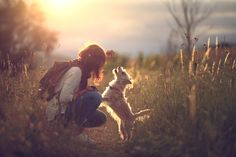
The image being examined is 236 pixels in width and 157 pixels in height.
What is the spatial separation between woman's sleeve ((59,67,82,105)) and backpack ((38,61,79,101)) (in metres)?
0.13

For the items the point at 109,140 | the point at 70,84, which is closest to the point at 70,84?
the point at 70,84

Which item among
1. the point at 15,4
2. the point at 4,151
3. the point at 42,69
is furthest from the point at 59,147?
the point at 15,4

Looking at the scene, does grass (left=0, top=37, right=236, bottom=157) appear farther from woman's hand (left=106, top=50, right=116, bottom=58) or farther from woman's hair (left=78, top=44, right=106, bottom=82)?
woman's hand (left=106, top=50, right=116, bottom=58)

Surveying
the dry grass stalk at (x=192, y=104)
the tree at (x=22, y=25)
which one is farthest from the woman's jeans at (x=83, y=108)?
the tree at (x=22, y=25)

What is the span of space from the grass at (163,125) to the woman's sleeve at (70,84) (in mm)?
318

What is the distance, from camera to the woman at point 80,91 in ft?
22.2

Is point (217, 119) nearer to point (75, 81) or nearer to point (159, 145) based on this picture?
point (159, 145)

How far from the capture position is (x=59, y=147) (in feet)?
20.3

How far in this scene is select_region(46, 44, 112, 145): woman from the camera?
678 cm

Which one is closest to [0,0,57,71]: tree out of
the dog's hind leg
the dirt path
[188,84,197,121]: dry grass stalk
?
the dirt path

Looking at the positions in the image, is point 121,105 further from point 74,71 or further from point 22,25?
point 22,25

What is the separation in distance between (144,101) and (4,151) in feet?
12.7

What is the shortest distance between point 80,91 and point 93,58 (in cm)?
58

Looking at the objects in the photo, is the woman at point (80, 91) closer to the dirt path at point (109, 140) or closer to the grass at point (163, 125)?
the grass at point (163, 125)
